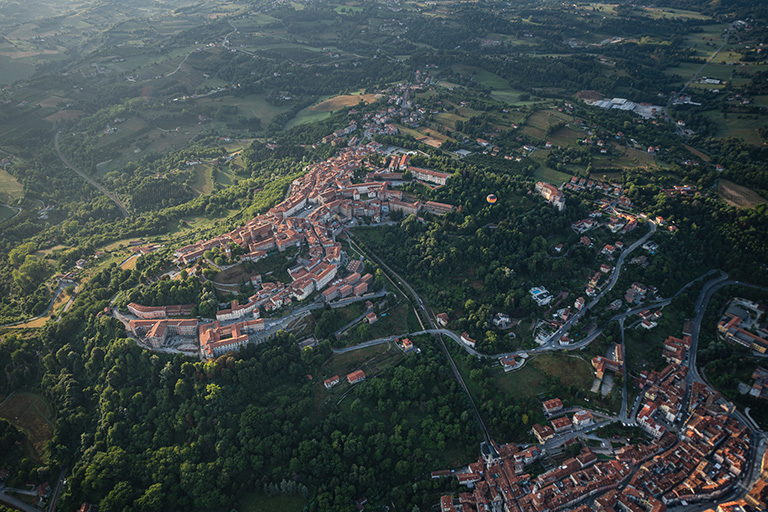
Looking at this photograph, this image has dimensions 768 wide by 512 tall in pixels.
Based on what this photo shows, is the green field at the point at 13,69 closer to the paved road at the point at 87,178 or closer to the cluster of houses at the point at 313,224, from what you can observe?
the paved road at the point at 87,178

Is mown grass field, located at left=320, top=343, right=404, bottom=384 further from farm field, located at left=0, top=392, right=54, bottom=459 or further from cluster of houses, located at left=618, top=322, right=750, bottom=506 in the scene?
farm field, located at left=0, top=392, right=54, bottom=459

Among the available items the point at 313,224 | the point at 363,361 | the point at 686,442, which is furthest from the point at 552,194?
the point at 363,361

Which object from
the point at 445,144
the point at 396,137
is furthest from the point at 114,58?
the point at 445,144

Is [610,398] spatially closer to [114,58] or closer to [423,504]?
[423,504]

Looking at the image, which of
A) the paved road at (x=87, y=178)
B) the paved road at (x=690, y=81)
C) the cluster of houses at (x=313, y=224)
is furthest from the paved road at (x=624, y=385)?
the paved road at (x=87, y=178)

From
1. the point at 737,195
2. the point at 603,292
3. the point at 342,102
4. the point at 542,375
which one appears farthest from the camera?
the point at 342,102

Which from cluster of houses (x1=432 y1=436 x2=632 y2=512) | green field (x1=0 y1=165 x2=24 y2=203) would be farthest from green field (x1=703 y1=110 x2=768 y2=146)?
green field (x1=0 y1=165 x2=24 y2=203)

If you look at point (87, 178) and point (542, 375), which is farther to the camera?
point (87, 178)

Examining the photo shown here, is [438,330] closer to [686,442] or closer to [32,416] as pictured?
[686,442]
